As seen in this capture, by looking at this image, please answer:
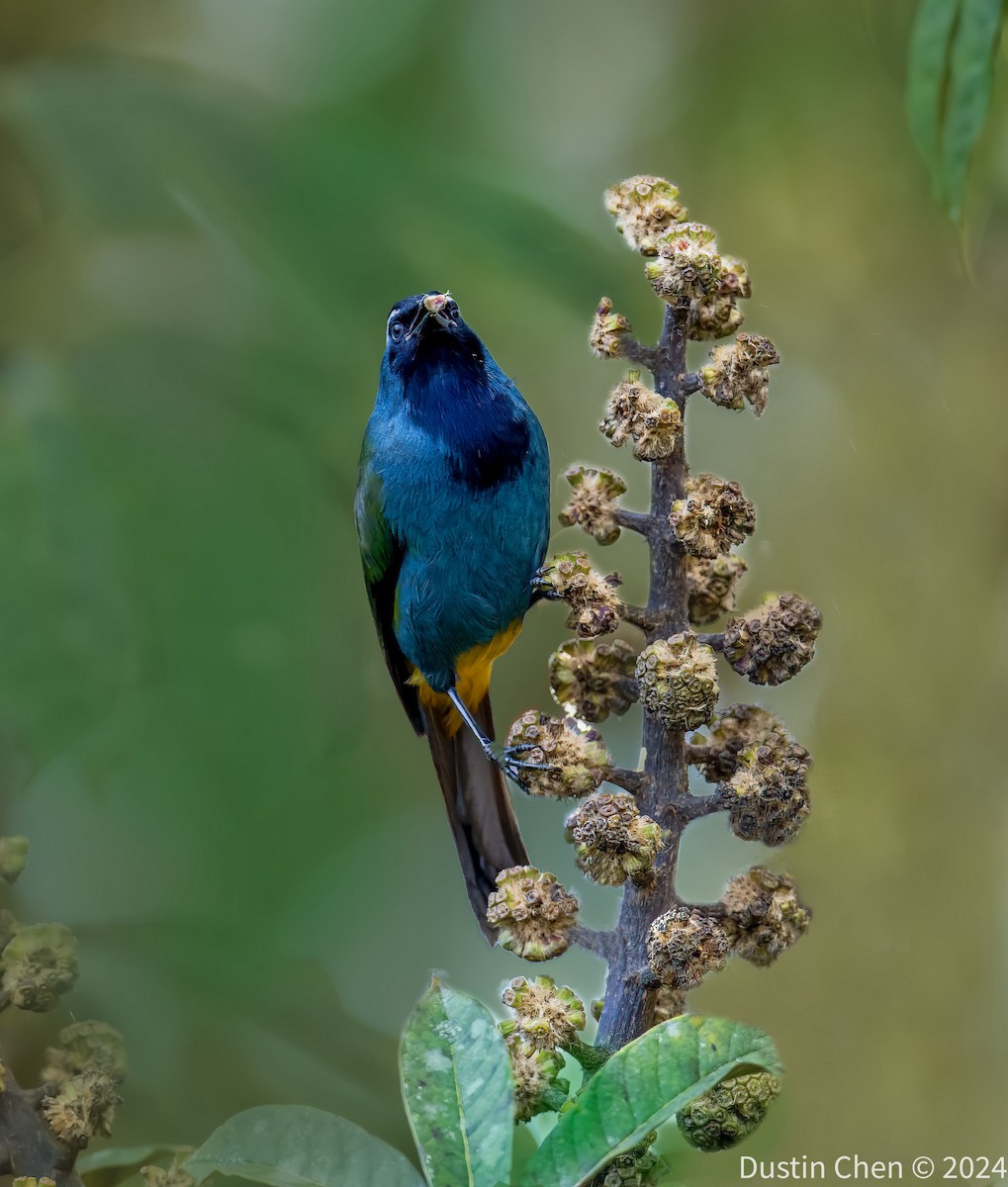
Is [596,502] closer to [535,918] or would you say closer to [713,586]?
[713,586]

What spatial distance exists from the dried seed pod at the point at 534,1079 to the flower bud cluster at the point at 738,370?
1.78ft

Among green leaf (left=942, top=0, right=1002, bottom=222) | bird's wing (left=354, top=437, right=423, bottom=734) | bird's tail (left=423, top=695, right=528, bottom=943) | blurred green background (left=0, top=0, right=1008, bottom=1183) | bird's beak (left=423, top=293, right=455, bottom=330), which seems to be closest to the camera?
green leaf (left=942, top=0, right=1002, bottom=222)

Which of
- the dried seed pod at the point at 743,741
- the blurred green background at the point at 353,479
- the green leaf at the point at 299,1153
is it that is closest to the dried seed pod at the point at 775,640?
the dried seed pod at the point at 743,741

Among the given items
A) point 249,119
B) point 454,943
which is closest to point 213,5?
point 249,119

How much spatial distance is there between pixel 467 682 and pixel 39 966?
1.11m

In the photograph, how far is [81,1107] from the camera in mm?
1104

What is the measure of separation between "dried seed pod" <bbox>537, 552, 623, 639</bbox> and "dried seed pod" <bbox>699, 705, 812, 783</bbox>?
138 millimetres

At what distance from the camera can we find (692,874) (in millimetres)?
2258

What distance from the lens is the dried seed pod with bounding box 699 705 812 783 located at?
115cm

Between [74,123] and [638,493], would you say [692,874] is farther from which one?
[74,123]

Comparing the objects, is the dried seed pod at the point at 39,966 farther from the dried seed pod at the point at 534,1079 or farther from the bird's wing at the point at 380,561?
the bird's wing at the point at 380,561

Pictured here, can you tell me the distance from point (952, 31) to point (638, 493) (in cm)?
110


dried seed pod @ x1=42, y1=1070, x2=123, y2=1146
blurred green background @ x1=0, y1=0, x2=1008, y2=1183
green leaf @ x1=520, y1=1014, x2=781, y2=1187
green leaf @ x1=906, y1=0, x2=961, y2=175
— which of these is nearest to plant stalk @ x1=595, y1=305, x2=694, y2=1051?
green leaf @ x1=520, y1=1014, x2=781, y2=1187

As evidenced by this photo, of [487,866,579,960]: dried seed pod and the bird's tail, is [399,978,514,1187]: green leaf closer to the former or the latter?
[487,866,579,960]: dried seed pod
